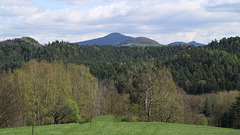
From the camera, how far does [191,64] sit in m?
195

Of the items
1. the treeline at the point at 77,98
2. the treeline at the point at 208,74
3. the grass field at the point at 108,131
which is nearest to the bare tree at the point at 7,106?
the treeline at the point at 77,98

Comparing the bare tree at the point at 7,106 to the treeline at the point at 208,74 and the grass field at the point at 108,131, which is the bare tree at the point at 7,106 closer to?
the grass field at the point at 108,131

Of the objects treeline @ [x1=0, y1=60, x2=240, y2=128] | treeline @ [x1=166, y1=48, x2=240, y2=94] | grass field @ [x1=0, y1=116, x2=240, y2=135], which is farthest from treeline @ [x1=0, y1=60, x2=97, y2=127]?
treeline @ [x1=166, y1=48, x2=240, y2=94]

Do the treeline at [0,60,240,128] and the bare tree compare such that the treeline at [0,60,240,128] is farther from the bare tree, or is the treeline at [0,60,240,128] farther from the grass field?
the grass field

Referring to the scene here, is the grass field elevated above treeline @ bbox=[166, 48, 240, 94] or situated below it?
above

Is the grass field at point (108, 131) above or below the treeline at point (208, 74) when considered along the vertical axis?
above

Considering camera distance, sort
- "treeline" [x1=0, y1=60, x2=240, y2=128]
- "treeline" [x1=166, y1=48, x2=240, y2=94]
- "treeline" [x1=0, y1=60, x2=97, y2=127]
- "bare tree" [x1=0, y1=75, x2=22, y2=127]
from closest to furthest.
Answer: "bare tree" [x1=0, y1=75, x2=22, y2=127]
"treeline" [x1=0, y1=60, x2=240, y2=128]
"treeline" [x1=0, y1=60, x2=97, y2=127]
"treeline" [x1=166, y1=48, x2=240, y2=94]

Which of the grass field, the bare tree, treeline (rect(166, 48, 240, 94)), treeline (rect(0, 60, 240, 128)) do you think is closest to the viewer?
the grass field

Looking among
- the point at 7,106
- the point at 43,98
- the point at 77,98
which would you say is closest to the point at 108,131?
the point at 7,106

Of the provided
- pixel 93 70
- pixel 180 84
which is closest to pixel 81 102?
pixel 180 84

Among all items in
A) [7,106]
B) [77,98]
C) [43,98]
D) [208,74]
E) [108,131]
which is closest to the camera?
[108,131]

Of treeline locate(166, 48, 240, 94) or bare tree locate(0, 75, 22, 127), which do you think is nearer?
bare tree locate(0, 75, 22, 127)

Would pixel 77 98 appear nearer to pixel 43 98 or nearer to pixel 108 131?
pixel 43 98

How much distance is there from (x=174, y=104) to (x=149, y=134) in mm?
25880
